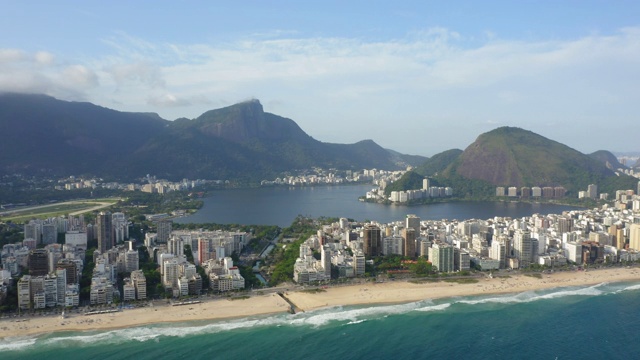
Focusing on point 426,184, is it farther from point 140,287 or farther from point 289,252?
point 140,287

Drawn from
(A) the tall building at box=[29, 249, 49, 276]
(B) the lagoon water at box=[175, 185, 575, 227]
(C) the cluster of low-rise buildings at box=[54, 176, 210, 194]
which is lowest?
(A) the tall building at box=[29, 249, 49, 276]

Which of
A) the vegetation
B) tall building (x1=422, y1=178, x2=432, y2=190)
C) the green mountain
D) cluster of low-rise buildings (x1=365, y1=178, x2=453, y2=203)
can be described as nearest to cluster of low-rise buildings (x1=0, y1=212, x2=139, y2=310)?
the vegetation

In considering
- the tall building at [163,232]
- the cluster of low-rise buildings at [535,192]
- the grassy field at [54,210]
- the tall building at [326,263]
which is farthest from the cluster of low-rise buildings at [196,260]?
the cluster of low-rise buildings at [535,192]

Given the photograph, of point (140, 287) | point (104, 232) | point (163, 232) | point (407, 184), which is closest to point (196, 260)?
point (140, 287)

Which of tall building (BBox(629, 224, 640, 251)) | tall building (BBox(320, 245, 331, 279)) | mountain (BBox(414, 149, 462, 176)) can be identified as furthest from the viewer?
mountain (BBox(414, 149, 462, 176))

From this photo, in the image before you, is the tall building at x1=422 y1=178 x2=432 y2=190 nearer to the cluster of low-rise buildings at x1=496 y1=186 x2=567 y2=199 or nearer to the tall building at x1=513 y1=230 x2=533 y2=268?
the cluster of low-rise buildings at x1=496 y1=186 x2=567 y2=199

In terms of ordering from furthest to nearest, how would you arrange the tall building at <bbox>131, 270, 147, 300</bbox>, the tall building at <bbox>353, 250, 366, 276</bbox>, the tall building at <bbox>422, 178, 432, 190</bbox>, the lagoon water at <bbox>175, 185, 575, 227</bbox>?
the tall building at <bbox>422, 178, 432, 190</bbox>, the lagoon water at <bbox>175, 185, 575, 227</bbox>, the tall building at <bbox>353, 250, 366, 276</bbox>, the tall building at <bbox>131, 270, 147, 300</bbox>

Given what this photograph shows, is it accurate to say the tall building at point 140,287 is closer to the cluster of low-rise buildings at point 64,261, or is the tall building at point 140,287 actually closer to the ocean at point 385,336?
the cluster of low-rise buildings at point 64,261
